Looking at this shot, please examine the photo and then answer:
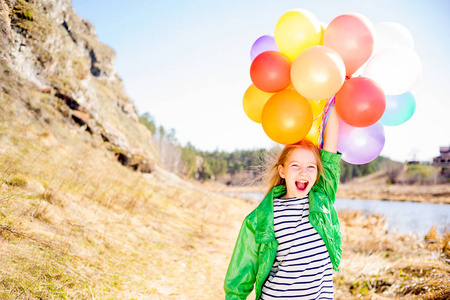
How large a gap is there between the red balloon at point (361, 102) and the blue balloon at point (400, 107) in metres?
0.46

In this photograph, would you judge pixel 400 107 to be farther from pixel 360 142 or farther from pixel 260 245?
pixel 260 245

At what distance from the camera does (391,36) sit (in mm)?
2223

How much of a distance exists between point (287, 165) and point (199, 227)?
5.14 metres

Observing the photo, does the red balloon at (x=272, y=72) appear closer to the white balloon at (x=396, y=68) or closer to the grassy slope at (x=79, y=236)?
the white balloon at (x=396, y=68)

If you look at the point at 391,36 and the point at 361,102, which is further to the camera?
the point at 391,36

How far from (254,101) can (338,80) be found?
0.72 meters

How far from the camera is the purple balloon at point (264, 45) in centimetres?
243

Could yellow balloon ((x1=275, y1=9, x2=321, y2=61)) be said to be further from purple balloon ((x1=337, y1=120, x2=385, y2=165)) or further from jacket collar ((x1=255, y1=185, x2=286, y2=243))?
jacket collar ((x1=255, y1=185, x2=286, y2=243))

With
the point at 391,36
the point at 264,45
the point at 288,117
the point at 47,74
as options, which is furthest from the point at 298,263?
the point at 47,74

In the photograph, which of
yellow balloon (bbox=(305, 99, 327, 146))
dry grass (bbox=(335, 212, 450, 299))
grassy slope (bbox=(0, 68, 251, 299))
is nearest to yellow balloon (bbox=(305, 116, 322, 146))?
yellow balloon (bbox=(305, 99, 327, 146))

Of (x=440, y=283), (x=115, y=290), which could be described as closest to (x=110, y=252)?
(x=115, y=290)

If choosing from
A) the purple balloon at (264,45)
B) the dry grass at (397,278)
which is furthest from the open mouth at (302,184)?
the dry grass at (397,278)

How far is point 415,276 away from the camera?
131 inches

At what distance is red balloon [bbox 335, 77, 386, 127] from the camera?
1765mm
